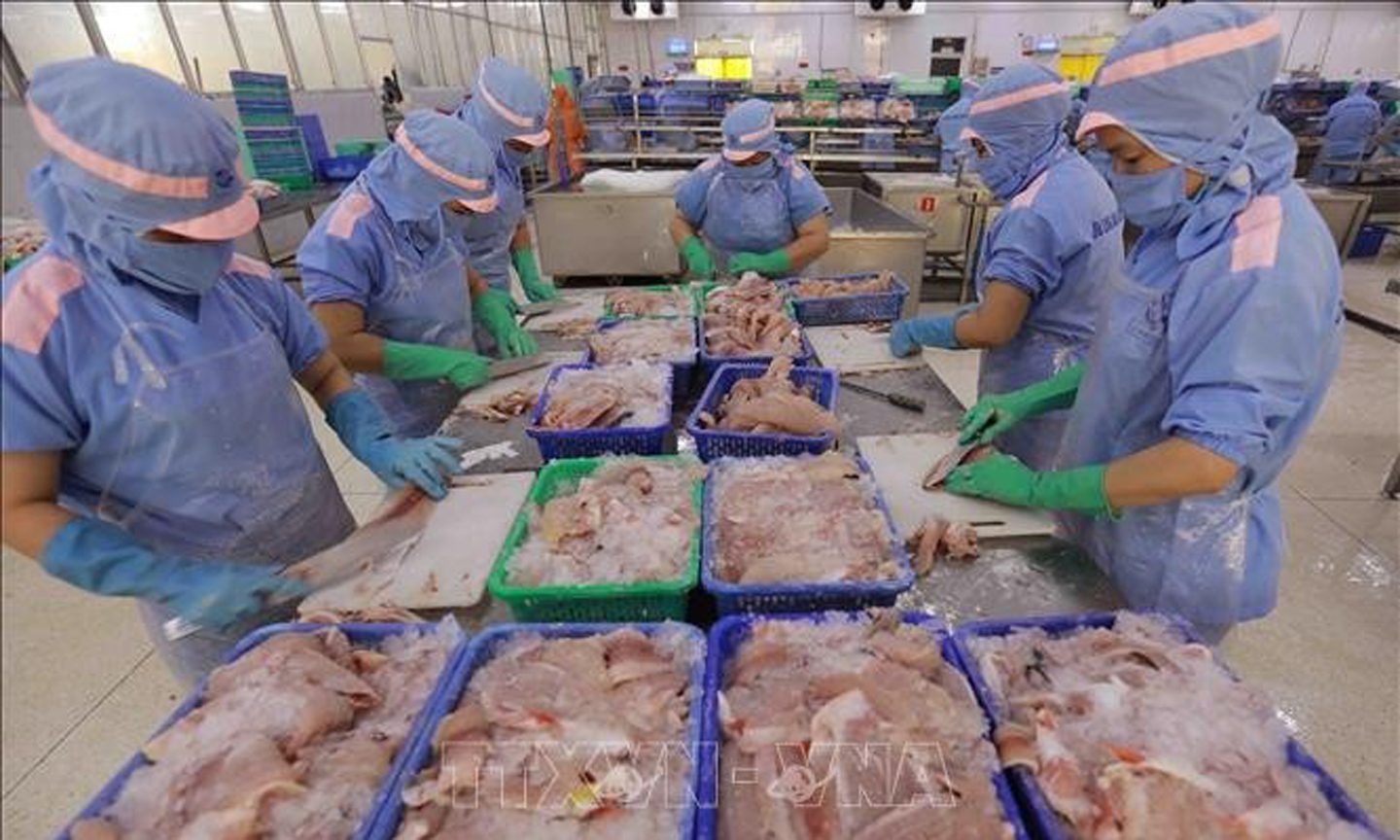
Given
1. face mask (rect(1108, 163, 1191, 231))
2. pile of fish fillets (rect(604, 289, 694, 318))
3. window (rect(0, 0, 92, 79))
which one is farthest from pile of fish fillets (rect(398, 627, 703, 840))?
window (rect(0, 0, 92, 79))

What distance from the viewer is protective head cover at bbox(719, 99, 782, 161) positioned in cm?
374

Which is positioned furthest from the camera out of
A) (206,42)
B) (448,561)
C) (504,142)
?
(206,42)

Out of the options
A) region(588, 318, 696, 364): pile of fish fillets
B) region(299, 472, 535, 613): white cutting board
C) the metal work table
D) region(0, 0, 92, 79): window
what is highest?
region(0, 0, 92, 79): window

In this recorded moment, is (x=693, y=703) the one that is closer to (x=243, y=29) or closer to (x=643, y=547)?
(x=643, y=547)

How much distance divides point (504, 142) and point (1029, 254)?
2.78 metres

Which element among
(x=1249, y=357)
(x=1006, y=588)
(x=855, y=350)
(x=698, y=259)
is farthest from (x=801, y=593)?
(x=698, y=259)

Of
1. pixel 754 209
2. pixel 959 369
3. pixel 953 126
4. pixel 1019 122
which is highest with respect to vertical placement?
pixel 1019 122

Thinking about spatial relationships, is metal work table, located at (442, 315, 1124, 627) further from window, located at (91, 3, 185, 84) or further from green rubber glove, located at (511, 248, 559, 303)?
window, located at (91, 3, 185, 84)

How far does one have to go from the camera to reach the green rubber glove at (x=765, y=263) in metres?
3.92

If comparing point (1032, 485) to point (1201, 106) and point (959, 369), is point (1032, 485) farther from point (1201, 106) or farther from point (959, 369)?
point (959, 369)

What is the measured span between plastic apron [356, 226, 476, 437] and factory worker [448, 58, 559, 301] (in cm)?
53

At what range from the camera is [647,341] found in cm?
282

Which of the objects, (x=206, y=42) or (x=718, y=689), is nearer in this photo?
(x=718, y=689)

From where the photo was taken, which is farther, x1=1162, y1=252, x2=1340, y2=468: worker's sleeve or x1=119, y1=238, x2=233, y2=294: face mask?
x1=119, y1=238, x2=233, y2=294: face mask
